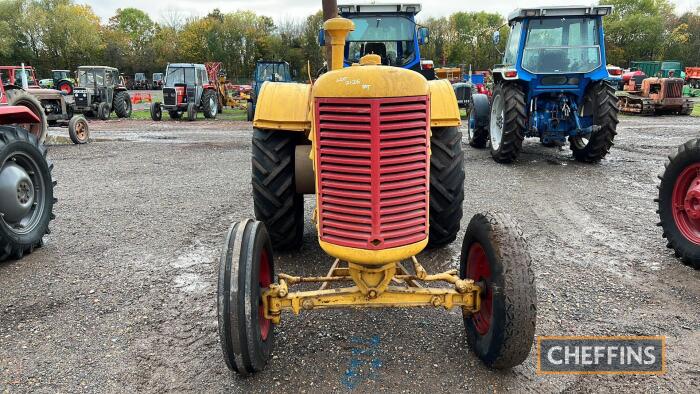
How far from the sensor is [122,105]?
64.5 feet

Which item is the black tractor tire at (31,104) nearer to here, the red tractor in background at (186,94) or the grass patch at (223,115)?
the red tractor in background at (186,94)

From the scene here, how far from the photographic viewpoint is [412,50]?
26.7 feet

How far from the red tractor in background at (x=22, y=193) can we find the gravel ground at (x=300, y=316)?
182 mm

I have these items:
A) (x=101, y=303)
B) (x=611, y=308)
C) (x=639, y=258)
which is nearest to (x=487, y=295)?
(x=611, y=308)

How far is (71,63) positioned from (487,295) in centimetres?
5518

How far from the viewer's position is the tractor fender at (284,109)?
371 centimetres

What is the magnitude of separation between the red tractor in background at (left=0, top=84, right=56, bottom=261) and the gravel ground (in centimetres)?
18

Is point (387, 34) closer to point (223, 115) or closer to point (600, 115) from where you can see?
point (600, 115)

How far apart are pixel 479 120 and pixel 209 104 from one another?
1222 cm

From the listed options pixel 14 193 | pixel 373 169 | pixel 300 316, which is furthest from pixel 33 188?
pixel 373 169

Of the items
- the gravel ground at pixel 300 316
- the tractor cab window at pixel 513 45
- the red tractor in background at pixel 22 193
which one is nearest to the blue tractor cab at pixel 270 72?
the tractor cab window at pixel 513 45

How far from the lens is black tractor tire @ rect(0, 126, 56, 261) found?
4.34 meters

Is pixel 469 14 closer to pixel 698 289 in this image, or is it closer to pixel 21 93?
pixel 21 93

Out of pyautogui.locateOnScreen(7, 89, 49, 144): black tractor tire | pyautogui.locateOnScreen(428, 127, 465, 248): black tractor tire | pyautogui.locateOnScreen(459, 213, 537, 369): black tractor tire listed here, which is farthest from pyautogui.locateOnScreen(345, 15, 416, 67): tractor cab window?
pyautogui.locateOnScreen(7, 89, 49, 144): black tractor tire
